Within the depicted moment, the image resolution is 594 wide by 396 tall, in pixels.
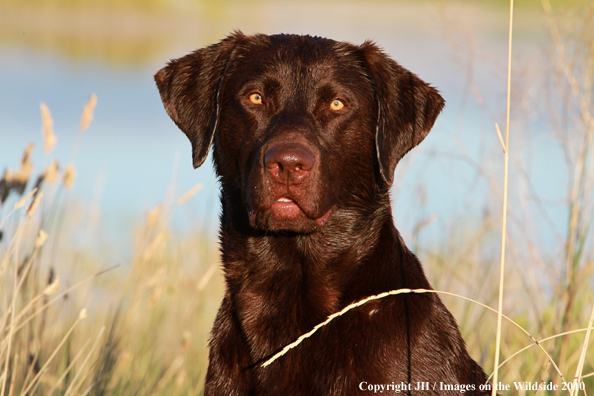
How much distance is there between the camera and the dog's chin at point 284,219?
267 cm

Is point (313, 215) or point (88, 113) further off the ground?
point (88, 113)

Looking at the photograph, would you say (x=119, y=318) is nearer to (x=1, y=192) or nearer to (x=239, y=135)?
(x=1, y=192)

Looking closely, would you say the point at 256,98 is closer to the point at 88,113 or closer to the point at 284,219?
the point at 284,219

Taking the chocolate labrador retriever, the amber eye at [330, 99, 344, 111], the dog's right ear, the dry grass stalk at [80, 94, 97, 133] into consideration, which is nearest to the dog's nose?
the chocolate labrador retriever

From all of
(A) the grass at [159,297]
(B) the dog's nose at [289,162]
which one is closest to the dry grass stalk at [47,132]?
(A) the grass at [159,297]

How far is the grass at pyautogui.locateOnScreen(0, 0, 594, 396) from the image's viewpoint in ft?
10.2

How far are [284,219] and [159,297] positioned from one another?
165cm

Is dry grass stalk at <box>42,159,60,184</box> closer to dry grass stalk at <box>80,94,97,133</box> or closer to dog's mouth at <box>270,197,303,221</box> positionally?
dry grass stalk at <box>80,94,97,133</box>

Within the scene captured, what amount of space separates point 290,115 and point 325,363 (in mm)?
1103

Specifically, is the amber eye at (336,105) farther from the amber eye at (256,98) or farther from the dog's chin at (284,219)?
the dog's chin at (284,219)

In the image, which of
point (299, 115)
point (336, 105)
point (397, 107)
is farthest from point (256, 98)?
point (397, 107)

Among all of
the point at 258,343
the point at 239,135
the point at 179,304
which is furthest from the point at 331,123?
the point at 179,304

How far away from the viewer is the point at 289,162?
253 cm

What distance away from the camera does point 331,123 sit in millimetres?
2910
